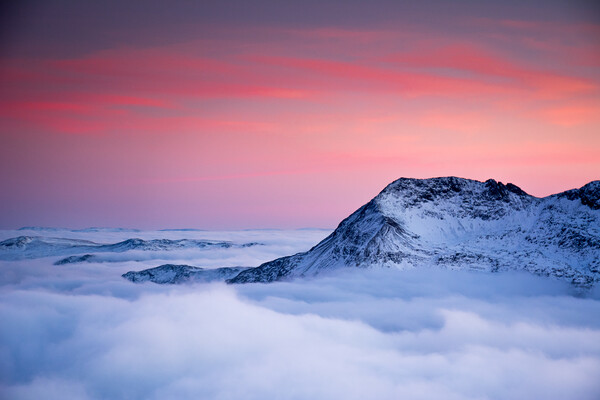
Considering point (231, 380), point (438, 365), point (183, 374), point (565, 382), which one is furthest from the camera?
point (183, 374)

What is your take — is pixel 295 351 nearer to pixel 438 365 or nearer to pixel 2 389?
pixel 438 365

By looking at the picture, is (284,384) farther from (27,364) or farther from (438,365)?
(27,364)

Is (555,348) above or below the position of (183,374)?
above

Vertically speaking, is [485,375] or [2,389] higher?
[485,375]

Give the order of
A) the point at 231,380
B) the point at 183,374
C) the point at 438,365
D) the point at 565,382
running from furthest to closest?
the point at 183,374 → the point at 231,380 → the point at 438,365 → the point at 565,382

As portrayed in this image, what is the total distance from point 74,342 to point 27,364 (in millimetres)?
18891

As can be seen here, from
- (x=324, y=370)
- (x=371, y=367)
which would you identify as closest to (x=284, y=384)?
(x=324, y=370)

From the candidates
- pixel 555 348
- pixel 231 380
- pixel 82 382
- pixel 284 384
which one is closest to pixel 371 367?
pixel 284 384

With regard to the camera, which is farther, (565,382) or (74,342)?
(74,342)

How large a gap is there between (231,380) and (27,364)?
7816 cm

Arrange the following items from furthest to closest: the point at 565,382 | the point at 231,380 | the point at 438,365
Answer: the point at 231,380 → the point at 438,365 → the point at 565,382

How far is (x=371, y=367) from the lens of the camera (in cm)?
17425

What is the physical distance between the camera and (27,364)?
198 metres

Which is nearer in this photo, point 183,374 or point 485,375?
point 485,375
